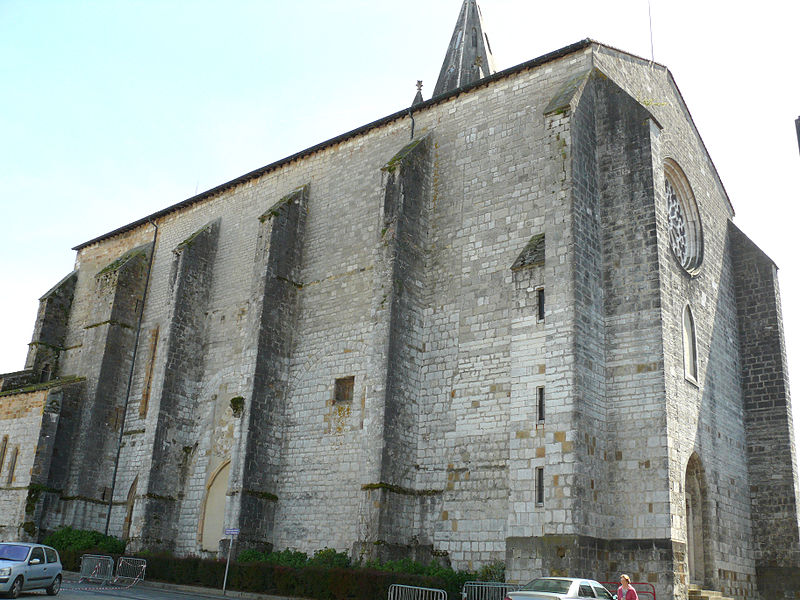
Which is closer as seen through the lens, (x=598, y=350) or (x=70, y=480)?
(x=598, y=350)

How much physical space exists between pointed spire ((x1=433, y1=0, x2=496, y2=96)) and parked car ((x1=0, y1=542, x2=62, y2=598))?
23.9 metres

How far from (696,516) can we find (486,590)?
20.1ft

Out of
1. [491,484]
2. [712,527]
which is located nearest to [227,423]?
[491,484]

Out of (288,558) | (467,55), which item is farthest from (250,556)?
(467,55)

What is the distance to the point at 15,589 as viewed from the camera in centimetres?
1465

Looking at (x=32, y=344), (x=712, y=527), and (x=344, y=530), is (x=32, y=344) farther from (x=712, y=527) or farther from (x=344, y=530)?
(x=712, y=527)

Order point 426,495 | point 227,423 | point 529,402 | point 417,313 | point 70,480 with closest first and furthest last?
point 529,402, point 426,495, point 417,313, point 227,423, point 70,480

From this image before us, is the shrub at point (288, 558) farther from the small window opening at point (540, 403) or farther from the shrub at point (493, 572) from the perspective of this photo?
the small window opening at point (540, 403)

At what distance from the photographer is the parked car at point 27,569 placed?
14.5 metres

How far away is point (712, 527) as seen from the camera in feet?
59.3

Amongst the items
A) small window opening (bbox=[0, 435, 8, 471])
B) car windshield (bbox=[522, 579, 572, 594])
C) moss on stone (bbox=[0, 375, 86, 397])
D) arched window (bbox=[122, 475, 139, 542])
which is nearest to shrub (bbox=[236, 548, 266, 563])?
arched window (bbox=[122, 475, 139, 542])

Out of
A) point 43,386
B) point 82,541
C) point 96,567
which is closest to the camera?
point 96,567

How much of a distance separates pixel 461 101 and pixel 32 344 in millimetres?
21110

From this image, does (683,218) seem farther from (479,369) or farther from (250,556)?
(250,556)
